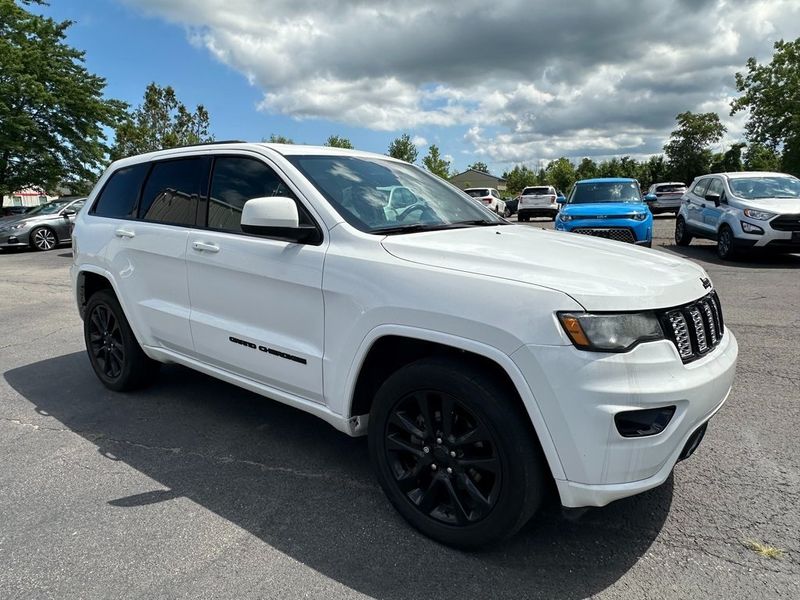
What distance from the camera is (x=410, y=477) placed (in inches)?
104

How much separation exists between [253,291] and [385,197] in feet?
3.00

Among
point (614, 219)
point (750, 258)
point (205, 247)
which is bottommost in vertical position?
point (750, 258)

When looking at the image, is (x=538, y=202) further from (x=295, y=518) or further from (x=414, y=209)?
(x=295, y=518)

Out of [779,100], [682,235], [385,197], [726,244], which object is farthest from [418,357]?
[779,100]

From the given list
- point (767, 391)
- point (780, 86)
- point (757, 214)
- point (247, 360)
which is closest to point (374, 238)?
point (247, 360)

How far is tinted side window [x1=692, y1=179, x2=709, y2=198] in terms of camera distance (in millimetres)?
12852

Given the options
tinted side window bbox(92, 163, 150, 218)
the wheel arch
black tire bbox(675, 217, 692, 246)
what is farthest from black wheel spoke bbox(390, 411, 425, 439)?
black tire bbox(675, 217, 692, 246)

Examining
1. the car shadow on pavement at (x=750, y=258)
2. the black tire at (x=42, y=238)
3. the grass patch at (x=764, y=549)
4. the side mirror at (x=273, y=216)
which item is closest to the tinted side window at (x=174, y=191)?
the side mirror at (x=273, y=216)

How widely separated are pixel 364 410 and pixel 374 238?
0.86 m

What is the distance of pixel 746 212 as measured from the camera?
10.7 metres

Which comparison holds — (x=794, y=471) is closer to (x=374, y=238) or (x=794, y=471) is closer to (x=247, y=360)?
(x=374, y=238)

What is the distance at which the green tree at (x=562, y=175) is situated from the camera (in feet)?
261

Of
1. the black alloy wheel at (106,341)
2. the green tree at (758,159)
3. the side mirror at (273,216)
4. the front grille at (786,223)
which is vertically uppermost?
the green tree at (758,159)

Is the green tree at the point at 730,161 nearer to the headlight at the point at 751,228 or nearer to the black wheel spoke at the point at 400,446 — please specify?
the headlight at the point at 751,228
